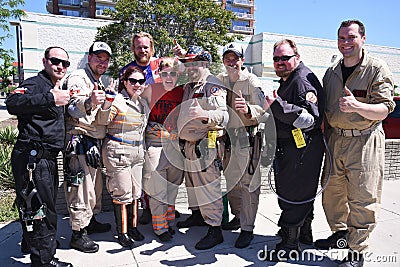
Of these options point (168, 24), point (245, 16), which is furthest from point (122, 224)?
point (245, 16)

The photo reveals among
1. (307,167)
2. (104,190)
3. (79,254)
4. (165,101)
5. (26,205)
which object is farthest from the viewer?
(104,190)

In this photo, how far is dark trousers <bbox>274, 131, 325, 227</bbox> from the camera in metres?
3.13

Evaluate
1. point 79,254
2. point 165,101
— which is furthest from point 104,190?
point 165,101

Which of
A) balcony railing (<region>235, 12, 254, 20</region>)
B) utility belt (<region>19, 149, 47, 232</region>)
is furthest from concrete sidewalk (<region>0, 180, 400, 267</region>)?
balcony railing (<region>235, 12, 254, 20</region>)

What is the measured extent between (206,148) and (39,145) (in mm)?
1625

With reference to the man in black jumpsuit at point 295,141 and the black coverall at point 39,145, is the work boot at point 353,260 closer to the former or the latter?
the man in black jumpsuit at point 295,141

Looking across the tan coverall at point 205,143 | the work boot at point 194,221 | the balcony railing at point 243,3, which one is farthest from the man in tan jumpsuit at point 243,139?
the balcony railing at point 243,3

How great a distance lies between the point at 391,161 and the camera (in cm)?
607

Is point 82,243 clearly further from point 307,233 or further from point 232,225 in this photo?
point 307,233

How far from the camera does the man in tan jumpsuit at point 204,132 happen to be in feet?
10.8

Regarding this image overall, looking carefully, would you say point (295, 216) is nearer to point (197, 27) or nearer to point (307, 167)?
point (307, 167)

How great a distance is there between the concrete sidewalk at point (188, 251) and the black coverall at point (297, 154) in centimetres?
56

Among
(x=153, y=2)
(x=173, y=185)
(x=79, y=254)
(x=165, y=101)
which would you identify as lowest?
(x=79, y=254)

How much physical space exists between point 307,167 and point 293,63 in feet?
3.40
